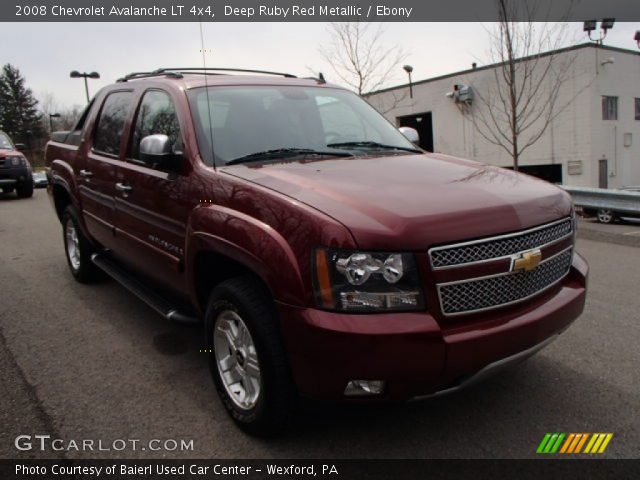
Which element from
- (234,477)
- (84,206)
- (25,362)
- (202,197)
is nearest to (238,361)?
(234,477)

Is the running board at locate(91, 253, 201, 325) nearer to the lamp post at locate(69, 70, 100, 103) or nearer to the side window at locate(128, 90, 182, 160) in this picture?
the side window at locate(128, 90, 182, 160)

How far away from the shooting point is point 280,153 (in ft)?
10.7

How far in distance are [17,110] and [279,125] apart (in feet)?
244

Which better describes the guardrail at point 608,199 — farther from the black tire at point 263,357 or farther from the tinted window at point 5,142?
the tinted window at point 5,142

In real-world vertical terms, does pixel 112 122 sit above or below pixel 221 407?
above

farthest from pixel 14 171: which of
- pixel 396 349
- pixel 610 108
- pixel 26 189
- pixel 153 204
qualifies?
pixel 610 108

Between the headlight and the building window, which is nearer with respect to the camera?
the headlight

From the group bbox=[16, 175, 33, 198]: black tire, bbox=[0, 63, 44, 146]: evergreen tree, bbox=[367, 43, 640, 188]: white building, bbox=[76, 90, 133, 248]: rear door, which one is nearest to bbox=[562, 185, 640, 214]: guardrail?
bbox=[76, 90, 133, 248]: rear door

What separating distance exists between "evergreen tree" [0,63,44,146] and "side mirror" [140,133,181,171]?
68.9 meters

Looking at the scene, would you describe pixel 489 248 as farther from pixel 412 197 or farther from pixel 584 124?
pixel 584 124

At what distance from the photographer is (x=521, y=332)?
243 centimetres

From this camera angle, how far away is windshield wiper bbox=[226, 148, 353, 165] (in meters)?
3.14

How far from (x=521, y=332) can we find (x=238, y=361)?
1.43 meters

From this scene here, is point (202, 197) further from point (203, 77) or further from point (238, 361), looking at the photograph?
point (203, 77)
